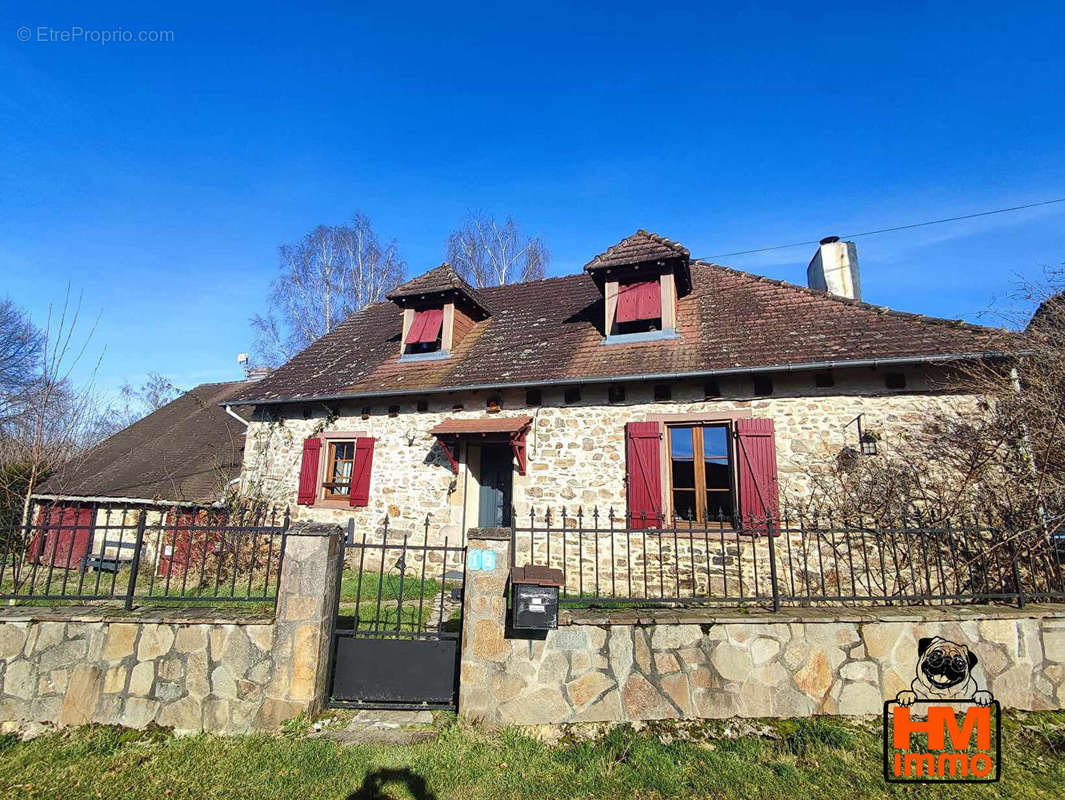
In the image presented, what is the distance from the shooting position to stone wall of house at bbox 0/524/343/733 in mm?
4000

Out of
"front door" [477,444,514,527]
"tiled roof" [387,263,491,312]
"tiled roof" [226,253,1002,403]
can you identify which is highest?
"tiled roof" [387,263,491,312]

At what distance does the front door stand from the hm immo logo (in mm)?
6586

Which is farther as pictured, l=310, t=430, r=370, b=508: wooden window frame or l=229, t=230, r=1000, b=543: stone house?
l=310, t=430, r=370, b=508: wooden window frame

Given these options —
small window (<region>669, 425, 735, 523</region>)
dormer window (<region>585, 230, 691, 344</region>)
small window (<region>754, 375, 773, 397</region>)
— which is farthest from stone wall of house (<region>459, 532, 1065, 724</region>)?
dormer window (<region>585, 230, 691, 344</region>)

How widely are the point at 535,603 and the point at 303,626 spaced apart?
1.92 meters

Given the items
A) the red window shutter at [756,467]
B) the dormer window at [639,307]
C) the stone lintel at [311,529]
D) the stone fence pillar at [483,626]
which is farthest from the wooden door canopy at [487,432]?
the stone lintel at [311,529]

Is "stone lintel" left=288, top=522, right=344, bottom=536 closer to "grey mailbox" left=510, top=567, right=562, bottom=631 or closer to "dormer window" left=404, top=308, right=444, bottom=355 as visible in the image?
"grey mailbox" left=510, top=567, right=562, bottom=631

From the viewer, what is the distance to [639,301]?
9.55 m

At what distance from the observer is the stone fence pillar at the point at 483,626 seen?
401 cm

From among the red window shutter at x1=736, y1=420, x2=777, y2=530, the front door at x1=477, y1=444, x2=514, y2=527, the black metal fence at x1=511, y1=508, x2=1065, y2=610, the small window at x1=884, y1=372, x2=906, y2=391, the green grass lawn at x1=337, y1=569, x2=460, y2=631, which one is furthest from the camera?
the front door at x1=477, y1=444, x2=514, y2=527

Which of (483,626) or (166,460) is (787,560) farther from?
(166,460)

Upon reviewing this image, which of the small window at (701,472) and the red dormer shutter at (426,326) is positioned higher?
the red dormer shutter at (426,326)

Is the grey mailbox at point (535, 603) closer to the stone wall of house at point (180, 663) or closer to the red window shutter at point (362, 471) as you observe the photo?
the stone wall of house at point (180, 663)

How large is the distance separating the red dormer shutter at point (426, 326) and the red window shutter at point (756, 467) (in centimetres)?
669
